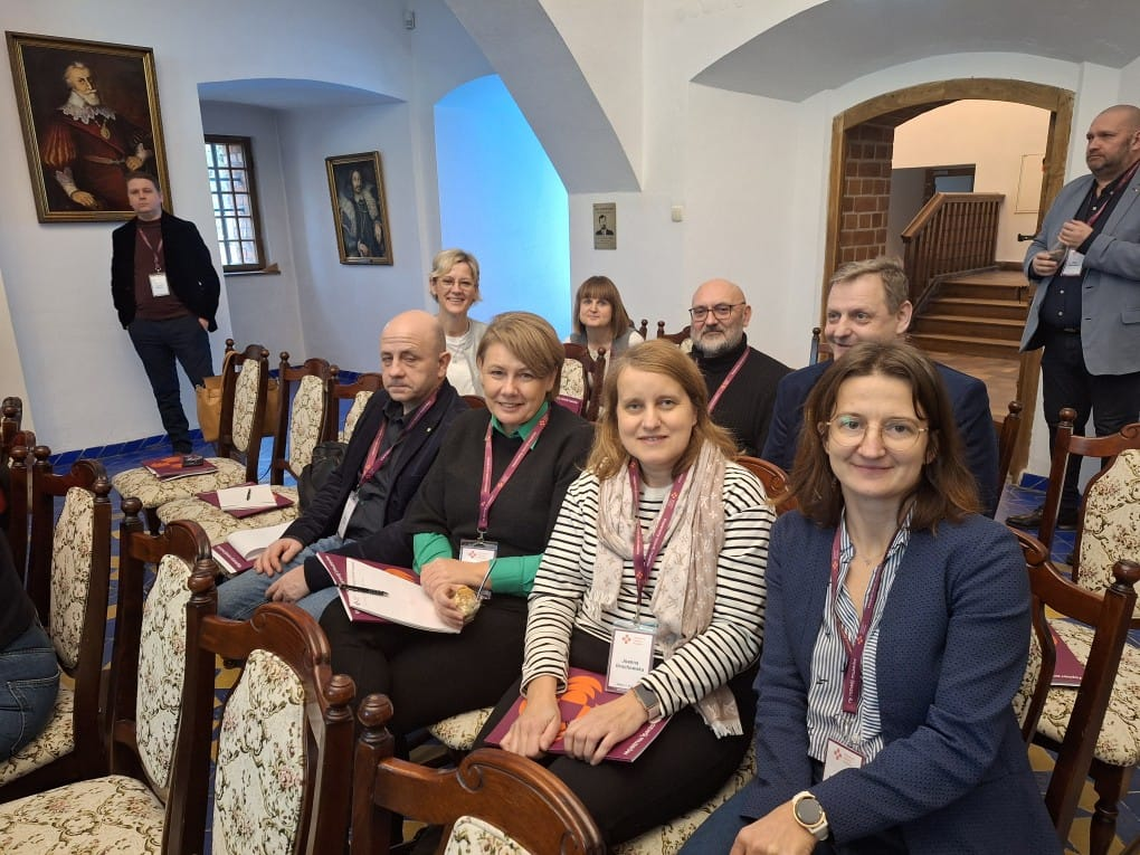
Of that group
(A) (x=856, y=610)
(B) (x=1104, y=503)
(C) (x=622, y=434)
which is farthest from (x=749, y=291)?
(A) (x=856, y=610)

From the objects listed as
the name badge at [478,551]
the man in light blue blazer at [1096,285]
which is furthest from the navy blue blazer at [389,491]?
the man in light blue blazer at [1096,285]

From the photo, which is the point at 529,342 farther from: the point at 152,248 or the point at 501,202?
the point at 501,202

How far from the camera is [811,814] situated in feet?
3.90

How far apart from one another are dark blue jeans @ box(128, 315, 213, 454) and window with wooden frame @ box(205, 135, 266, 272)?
2.82 meters

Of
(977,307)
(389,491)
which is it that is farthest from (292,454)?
(977,307)

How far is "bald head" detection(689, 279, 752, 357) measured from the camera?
9.31 feet

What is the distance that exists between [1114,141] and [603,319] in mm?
2240

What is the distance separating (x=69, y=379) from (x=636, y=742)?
5.58 metres

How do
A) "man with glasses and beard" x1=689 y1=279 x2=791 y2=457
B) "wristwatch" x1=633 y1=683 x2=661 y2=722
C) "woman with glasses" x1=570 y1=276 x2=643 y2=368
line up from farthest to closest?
"woman with glasses" x1=570 y1=276 x2=643 y2=368 → "man with glasses and beard" x1=689 y1=279 x2=791 y2=457 → "wristwatch" x1=633 y1=683 x2=661 y2=722

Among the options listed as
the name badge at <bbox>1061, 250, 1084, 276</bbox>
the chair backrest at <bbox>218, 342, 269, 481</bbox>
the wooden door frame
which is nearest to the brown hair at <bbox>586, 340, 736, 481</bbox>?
the chair backrest at <bbox>218, 342, 269, 481</bbox>

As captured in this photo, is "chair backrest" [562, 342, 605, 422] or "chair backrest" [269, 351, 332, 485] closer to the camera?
"chair backrest" [269, 351, 332, 485]

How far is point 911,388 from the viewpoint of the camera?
1271mm

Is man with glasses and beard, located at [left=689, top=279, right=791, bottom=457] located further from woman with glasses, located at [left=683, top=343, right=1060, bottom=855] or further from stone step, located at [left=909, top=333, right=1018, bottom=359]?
stone step, located at [left=909, top=333, right=1018, bottom=359]

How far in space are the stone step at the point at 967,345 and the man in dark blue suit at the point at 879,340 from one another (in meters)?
6.06
